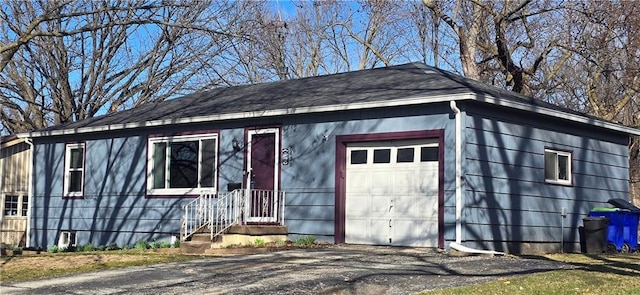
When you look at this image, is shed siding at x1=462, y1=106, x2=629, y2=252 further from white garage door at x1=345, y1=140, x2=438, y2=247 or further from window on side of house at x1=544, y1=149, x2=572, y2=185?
white garage door at x1=345, y1=140, x2=438, y2=247

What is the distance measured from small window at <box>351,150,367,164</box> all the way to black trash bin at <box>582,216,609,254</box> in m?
4.87

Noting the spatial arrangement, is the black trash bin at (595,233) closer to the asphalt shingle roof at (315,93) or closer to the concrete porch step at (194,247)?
the asphalt shingle roof at (315,93)

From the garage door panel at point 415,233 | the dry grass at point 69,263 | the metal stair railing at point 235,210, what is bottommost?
the dry grass at point 69,263

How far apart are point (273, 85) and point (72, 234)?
6.55 m

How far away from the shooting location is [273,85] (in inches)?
776

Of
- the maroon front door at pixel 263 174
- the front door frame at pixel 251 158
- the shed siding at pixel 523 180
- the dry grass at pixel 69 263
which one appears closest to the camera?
the dry grass at pixel 69 263

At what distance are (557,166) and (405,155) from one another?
141 inches

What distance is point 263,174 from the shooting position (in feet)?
52.7

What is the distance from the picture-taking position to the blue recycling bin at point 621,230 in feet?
51.9

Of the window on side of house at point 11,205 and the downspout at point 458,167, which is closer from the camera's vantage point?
the downspout at point 458,167

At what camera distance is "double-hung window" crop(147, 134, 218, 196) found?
56.0ft

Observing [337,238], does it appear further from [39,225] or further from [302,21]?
[302,21]

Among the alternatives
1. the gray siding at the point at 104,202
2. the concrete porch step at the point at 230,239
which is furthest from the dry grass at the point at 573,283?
the gray siding at the point at 104,202

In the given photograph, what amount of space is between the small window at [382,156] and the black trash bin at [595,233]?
14.8 ft
